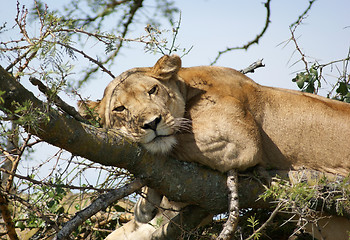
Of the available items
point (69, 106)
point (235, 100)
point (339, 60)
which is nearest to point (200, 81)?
point (235, 100)

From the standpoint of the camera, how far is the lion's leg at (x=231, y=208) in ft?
14.0

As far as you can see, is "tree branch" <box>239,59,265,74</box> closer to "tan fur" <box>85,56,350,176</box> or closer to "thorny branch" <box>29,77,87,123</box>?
"tan fur" <box>85,56,350,176</box>

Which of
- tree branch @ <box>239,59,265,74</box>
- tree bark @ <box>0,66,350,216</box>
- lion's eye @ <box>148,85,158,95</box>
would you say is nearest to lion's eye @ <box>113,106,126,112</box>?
lion's eye @ <box>148,85,158,95</box>

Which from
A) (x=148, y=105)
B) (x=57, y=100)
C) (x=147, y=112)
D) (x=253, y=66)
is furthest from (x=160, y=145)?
Answer: (x=253, y=66)

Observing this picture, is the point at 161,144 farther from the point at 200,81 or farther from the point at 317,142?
the point at 317,142

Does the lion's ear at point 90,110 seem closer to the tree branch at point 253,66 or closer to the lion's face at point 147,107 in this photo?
the lion's face at point 147,107

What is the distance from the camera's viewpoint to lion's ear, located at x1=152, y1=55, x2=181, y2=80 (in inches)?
202

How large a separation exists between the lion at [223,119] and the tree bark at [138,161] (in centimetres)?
13

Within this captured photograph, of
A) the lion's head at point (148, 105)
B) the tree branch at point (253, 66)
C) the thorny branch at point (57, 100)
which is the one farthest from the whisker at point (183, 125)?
the tree branch at point (253, 66)

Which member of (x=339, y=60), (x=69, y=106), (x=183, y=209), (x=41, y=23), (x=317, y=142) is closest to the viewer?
(x=69, y=106)

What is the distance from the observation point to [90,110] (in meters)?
4.74

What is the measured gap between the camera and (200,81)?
535 centimetres

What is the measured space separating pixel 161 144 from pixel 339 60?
10.9 feet

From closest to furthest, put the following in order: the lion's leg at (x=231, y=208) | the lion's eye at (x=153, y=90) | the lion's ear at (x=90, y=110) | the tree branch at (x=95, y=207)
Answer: the tree branch at (x=95, y=207)
the lion's leg at (x=231, y=208)
the lion's ear at (x=90, y=110)
the lion's eye at (x=153, y=90)
